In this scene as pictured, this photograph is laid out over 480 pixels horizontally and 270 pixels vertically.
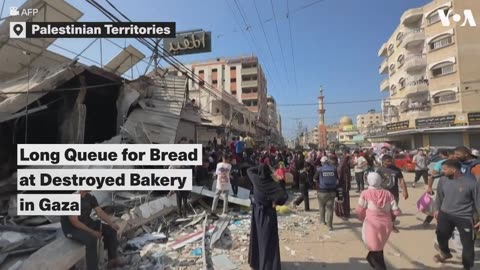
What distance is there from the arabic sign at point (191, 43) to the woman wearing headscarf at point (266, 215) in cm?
1766

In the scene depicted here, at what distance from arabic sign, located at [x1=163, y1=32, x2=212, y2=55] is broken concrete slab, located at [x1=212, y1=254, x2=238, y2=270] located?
17.2 metres

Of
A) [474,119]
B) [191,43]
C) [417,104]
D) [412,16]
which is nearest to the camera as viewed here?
[191,43]

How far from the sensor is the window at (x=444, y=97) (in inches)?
1175

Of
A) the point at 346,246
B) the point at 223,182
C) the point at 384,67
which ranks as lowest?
the point at 346,246

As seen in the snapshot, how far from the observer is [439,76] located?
31.3 m

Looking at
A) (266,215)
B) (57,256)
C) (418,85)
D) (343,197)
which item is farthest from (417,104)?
(57,256)

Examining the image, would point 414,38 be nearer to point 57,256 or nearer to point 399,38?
point 399,38

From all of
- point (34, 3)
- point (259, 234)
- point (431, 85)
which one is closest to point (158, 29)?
point (259, 234)

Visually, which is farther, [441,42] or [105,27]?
[441,42]

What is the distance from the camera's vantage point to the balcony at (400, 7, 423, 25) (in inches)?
1362

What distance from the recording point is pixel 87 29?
5707 millimetres

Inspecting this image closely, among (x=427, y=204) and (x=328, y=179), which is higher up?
(x=328, y=179)

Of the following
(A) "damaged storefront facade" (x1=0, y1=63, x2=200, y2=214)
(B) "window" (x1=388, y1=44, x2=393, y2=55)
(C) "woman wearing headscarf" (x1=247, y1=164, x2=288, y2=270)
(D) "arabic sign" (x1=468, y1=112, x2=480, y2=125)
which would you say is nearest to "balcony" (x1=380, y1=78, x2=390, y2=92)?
(B) "window" (x1=388, y1=44, x2=393, y2=55)
